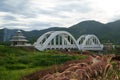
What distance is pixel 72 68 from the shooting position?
597 cm

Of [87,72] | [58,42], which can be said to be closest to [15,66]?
[87,72]

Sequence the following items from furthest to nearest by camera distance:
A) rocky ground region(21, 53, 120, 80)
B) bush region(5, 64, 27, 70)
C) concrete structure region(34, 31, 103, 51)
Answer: concrete structure region(34, 31, 103, 51), bush region(5, 64, 27, 70), rocky ground region(21, 53, 120, 80)

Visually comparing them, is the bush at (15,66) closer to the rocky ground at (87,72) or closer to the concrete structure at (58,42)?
the rocky ground at (87,72)

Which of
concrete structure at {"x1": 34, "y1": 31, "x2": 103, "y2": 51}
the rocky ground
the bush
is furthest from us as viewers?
concrete structure at {"x1": 34, "y1": 31, "x2": 103, "y2": 51}

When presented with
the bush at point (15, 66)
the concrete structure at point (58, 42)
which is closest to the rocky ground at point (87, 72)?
the bush at point (15, 66)

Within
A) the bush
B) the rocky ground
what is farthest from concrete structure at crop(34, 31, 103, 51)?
the rocky ground

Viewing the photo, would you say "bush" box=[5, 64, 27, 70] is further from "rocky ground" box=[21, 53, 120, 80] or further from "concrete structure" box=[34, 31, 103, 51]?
"concrete structure" box=[34, 31, 103, 51]

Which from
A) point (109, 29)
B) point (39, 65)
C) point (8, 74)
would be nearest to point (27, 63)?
point (39, 65)

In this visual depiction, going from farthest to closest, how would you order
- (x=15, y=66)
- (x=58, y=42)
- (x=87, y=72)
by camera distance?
(x=58, y=42)
(x=15, y=66)
(x=87, y=72)

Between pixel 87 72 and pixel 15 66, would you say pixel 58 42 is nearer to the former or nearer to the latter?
pixel 15 66

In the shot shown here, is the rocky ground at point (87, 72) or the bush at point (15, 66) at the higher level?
the rocky ground at point (87, 72)

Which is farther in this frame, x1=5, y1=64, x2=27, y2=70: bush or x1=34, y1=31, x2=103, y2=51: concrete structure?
x1=34, y1=31, x2=103, y2=51: concrete structure

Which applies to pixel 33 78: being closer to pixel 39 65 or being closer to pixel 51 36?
pixel 39 65

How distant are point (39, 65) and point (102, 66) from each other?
16154 millimetres
